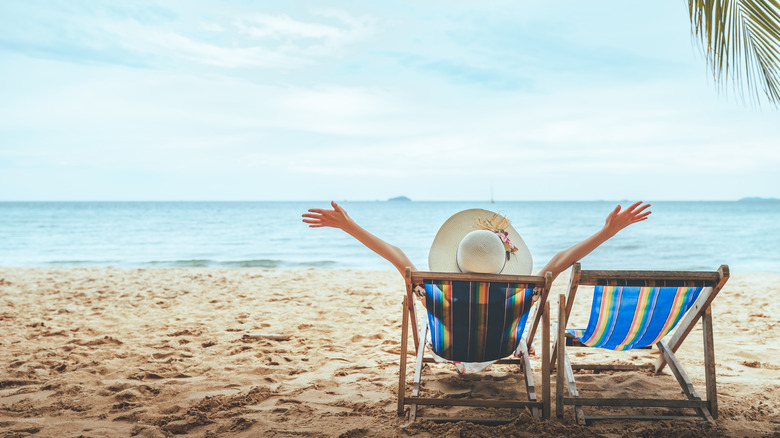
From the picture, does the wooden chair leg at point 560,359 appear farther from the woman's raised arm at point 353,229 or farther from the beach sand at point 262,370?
the woman's raised arm at point 353,229

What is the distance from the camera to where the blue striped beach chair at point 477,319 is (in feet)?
8.11

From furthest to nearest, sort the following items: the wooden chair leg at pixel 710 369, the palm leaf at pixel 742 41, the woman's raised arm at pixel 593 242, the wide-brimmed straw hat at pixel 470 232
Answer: the wide-brimmed straw hat at pixel 470 232 < the woman's raised arm at pixel 593 242 < the palm leaf at pixel 742 41 < the wooden chair leg at pixel 710 369

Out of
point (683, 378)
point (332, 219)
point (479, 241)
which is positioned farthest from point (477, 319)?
point (683, 378)

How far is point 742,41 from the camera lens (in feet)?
9.39

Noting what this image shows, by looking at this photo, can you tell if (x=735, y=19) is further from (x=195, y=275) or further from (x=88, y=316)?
(x=195, y=275)

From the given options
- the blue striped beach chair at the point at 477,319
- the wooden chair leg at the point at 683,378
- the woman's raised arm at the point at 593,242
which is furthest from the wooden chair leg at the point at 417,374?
the wooden chair leg at the point at 683,378

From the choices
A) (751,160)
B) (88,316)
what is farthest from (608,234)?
(751,160)

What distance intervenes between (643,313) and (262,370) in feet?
7.80

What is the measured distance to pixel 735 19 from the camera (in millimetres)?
2791

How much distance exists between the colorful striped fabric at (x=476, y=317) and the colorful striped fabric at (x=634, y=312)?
1.35ft

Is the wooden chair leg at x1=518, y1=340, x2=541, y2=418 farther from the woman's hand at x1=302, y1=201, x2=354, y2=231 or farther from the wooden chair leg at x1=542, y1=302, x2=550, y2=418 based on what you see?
the woman's hand at x1=302, y1=201, x2=354, y2=231

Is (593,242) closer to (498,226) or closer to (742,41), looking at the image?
(498,226)

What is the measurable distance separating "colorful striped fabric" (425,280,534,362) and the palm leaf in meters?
1.75

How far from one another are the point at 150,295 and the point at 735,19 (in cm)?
643
